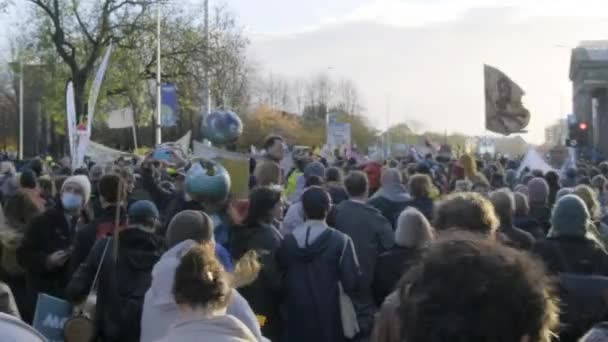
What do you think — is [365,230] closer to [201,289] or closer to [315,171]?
[315,171]

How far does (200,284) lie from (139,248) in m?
2.48

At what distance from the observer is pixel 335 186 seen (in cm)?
1188

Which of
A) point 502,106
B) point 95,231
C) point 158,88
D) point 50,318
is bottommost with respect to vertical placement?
point 50,318

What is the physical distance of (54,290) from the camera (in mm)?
8070

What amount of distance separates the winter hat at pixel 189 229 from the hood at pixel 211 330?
209 cm

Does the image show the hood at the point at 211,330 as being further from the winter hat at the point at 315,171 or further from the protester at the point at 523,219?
the winter hat at the point at 315,171

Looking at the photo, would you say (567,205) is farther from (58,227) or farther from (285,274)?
(58,227)

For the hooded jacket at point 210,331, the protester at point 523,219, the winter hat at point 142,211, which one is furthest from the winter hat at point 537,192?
the hooded jacket at point 210,331

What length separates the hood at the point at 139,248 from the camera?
6.63 meters

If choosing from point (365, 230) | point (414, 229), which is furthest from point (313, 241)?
point (365, 230)

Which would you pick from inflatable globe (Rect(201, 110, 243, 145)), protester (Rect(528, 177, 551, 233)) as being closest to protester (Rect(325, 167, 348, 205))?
inflatable globe (Rect(201, 110, 243, 145))

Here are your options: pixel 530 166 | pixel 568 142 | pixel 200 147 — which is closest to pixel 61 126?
pixel 568 142

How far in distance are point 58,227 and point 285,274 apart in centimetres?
183

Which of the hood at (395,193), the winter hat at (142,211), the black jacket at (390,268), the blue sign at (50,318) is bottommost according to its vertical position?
the blue sign at (50,318)
